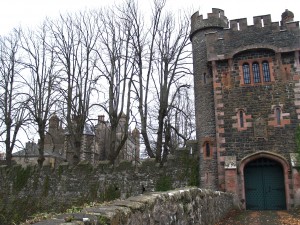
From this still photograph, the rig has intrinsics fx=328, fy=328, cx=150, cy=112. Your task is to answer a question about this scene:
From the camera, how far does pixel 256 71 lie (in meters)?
17.5

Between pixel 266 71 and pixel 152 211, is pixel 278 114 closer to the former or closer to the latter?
pixel 266 71

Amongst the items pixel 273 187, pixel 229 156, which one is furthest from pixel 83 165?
pixel 273 187

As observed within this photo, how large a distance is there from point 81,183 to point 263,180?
1048 cm

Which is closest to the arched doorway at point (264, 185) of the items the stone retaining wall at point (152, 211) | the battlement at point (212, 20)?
the stone retaining wall at point (152, 211)

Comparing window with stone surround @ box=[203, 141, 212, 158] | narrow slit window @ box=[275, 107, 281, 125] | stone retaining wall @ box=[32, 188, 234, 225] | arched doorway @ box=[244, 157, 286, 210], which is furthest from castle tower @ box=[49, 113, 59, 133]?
stone retaining wall @ box=[32, 188, 234, 225]

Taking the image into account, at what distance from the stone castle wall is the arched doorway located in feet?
9.14

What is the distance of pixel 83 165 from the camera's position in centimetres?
2023

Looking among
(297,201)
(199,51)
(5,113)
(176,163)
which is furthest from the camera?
(5,113)

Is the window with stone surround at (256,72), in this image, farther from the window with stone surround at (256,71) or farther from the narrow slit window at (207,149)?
the narrow slit window at (207,149)

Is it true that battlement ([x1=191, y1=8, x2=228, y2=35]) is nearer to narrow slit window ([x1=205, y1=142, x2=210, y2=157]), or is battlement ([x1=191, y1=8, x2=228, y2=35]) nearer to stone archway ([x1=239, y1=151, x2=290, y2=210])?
narrow slit window ([x1=205, y1=142, x2=210, y2=157])

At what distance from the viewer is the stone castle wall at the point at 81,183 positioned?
710 inches

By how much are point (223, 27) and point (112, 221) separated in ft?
58.9

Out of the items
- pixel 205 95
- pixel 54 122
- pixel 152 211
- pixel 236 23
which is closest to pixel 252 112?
pixel 205 95

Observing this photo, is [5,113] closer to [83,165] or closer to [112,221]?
[83,165]
